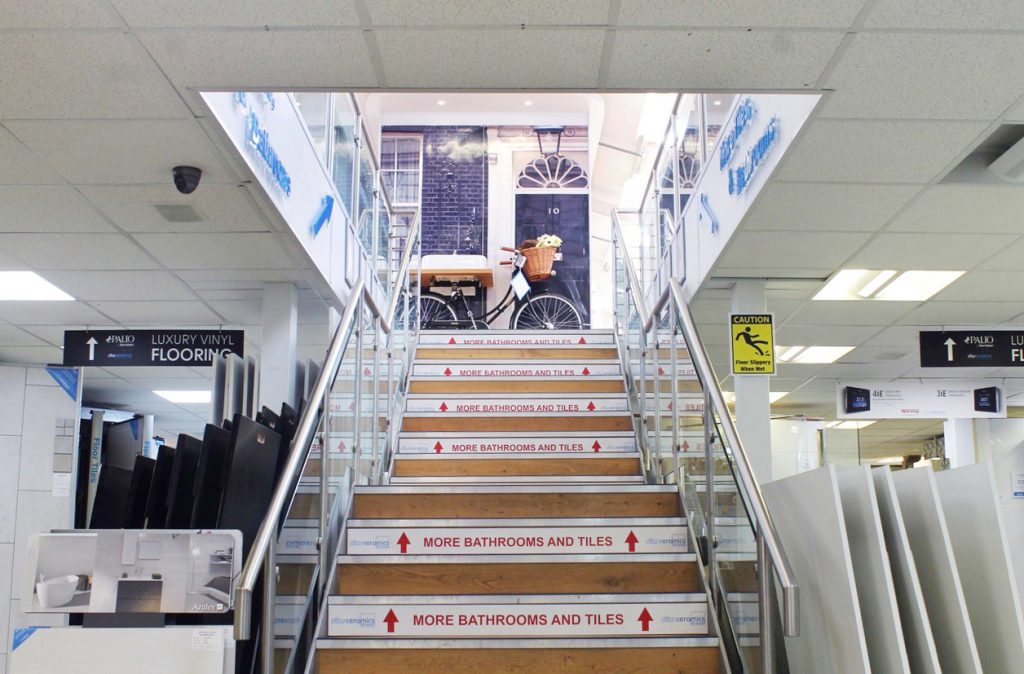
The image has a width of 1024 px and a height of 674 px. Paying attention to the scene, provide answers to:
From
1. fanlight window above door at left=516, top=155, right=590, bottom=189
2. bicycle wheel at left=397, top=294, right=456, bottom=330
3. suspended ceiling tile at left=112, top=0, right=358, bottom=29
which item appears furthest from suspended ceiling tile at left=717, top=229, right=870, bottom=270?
fanlight window above door at left=516, top=155, right=590, bottom=189

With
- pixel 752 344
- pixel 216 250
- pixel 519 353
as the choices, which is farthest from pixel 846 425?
pixel 216 250

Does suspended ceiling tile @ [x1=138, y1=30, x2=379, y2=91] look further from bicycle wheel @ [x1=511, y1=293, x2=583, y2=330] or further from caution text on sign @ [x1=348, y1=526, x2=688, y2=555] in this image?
bicycle wheel @ [x1=511, y1=293, x2=583, y2=330]

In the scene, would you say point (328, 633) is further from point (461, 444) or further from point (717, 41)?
point (717, 41)

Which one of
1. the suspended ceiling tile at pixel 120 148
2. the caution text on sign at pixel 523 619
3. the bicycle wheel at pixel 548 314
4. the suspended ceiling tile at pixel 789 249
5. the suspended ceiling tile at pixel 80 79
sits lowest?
the caution text on sign at pixel 523 619

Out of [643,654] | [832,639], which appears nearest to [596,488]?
[643,654]

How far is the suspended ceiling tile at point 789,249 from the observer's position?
5980 millimetres

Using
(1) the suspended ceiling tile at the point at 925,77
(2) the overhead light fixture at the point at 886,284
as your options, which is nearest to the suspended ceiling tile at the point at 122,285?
(2) the overhead light fixture at the point at 886,284

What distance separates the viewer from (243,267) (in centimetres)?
659

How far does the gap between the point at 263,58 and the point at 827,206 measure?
3.01 meters

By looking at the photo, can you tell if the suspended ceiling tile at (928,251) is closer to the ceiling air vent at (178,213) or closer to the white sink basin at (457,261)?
the ceiling air vent at (178,213)

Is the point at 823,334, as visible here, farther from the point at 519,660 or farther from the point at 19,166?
the point at 19,166

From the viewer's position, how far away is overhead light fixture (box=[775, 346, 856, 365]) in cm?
935

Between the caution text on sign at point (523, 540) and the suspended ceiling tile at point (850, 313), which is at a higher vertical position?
the suspended ceiling tile at point (850, 313)

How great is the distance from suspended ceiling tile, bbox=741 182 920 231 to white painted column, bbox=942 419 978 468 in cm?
718
